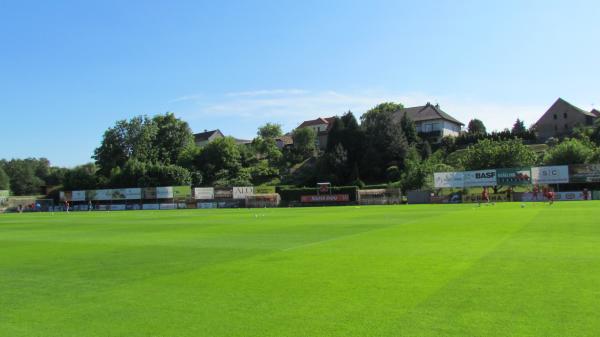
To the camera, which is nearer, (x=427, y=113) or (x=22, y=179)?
(x=427, y=113)

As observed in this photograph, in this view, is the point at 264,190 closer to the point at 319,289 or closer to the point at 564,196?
the point at 564,196

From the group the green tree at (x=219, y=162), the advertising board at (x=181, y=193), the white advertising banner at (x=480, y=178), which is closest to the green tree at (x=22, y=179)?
the green tree at (x=219, y=162)

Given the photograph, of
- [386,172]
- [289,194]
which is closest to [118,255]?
[289,194]

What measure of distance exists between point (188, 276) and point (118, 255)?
5.96 meters

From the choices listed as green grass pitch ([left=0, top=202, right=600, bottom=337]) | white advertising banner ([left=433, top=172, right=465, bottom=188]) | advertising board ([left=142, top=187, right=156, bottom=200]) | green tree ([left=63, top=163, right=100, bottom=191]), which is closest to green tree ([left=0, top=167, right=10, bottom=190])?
green tree ([left=63, top=163, right=100, bottom=191])

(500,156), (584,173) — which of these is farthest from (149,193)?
(584,173)

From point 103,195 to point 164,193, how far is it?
16404 mm

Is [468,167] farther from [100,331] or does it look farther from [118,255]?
[100,331]

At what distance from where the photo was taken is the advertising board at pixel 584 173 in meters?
63.3

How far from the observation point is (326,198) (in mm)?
80000

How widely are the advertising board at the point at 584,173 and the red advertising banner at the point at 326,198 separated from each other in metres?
31.1

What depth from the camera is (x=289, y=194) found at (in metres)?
85.6

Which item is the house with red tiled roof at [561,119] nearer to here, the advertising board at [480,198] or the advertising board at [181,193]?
the advertising board at [480,198]

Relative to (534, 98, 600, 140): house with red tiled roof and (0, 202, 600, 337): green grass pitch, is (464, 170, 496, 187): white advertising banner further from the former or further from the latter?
(0, 202, 600, 337): green grass pitch
